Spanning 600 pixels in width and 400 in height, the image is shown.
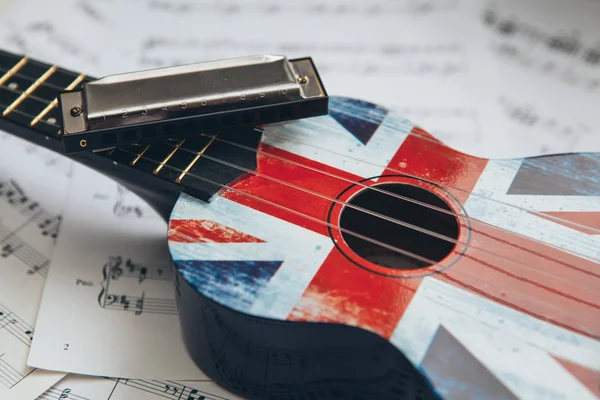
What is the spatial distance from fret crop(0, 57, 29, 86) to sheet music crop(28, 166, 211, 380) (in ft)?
0.70

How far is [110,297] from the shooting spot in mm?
968

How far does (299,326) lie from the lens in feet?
2.39

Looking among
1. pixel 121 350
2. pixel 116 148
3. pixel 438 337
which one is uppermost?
pixel 116 148

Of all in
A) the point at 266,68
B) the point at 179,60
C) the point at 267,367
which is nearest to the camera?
the point at 267,367

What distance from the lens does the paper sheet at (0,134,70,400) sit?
89 centimetres

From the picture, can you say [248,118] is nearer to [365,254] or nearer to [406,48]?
[365,254]

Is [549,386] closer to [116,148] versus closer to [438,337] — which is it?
[438,337]

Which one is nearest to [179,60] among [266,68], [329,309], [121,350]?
[266,68]

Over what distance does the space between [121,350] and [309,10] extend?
31.8 inches

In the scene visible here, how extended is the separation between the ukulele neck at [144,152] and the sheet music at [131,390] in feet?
0.79

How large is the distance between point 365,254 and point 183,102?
34cm

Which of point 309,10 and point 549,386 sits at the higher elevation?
point 309,10

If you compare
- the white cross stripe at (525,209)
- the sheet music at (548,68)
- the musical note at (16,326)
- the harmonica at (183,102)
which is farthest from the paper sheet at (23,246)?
the sheet music at (548,68)

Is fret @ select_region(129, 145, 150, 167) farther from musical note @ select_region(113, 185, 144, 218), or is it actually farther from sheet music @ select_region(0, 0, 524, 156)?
sheet music @ select_region(0, 0, 524, 156)
